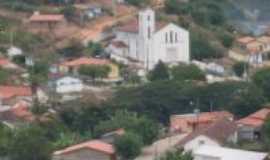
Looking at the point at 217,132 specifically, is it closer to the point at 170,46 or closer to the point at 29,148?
the point at 29,148

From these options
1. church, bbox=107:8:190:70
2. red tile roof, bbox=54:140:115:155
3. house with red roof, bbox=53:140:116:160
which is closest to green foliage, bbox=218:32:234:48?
church, bbox=107:8:190:70

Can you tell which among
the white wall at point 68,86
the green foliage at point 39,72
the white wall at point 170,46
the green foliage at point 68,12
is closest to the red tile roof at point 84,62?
the green foliage at point 39,72

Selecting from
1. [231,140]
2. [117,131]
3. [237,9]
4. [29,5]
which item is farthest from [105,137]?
[237,9]

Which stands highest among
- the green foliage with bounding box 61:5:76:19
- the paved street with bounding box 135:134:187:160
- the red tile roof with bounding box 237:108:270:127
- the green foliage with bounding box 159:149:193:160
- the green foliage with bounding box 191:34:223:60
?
the green foliage with bounding box 61:5:76:19

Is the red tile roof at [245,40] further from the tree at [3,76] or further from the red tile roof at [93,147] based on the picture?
the red tile roof at [93,147]

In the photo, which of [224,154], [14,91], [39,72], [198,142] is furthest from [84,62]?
[224,154]

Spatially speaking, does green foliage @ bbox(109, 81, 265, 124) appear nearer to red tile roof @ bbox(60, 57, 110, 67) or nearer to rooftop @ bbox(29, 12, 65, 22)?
red tile roof @ bbox(60, 57, 110, 67)

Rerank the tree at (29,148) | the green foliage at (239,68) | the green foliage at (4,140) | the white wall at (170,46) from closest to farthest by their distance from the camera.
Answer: the tree at (29,148) → the green foliage at (4,140) → the green foliage at (239,68) → the white wall at (170,46)
